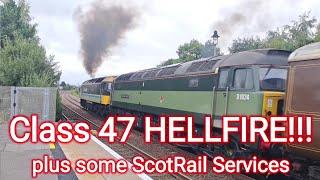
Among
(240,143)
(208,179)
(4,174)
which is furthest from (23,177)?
(240,143)

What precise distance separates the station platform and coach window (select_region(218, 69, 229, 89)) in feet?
11.4

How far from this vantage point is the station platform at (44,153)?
10.1 m

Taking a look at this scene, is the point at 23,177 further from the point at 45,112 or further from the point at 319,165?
the point at 45,112

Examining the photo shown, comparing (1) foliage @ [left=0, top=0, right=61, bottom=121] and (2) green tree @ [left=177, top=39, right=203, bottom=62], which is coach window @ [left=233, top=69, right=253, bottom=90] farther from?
(2) green tree @ [left=177, top=39, right=203, bottom=62]

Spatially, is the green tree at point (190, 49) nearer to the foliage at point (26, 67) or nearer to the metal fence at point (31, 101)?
the foliage at point (26, 67)

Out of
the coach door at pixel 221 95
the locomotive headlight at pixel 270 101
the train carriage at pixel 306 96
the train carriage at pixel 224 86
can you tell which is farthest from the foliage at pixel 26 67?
the train carriage at pixel 306 96

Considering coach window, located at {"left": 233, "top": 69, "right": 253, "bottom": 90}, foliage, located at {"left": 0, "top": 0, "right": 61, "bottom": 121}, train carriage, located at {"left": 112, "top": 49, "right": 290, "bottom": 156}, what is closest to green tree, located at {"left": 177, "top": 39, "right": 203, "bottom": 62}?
foliage, located at {"left": 0, "top": 0, "right": 61, "bottom": 121}

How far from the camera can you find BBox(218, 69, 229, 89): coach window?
13.3 m

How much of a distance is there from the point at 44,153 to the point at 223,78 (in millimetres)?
5245

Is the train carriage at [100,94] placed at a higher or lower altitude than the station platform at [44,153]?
higher

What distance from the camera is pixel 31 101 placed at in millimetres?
21406

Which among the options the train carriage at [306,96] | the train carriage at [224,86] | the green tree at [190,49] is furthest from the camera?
the green tree at [190,49]
